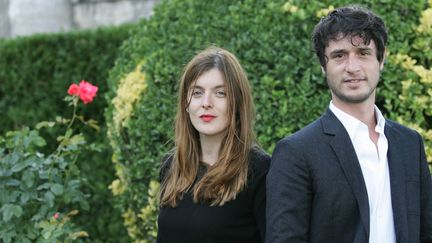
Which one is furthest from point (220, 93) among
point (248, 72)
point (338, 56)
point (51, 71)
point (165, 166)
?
point (51, 71)

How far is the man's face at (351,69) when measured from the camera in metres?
2.62

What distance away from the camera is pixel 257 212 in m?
2.90

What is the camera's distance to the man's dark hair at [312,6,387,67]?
8.69ft

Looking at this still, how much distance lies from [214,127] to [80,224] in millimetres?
3918

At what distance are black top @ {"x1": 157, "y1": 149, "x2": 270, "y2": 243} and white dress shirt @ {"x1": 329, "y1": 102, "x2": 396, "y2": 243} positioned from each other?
1.41ft

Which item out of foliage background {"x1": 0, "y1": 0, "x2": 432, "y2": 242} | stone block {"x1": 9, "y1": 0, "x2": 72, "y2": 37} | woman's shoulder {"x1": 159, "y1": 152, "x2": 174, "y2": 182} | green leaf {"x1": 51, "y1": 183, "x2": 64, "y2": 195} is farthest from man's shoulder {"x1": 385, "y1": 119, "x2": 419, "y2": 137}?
stone block {"x1": 9, "y1": 0, "x2": 72, "y2": 37}

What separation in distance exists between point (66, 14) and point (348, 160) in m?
9.10

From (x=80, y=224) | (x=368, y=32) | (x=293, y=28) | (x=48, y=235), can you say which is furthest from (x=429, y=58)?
(x=80, y=224)

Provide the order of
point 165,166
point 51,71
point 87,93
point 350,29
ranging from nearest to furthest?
point 350,29
point 165,166
point 87,93
point 51,71

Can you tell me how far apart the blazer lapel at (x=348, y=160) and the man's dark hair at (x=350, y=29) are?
0.22 metres

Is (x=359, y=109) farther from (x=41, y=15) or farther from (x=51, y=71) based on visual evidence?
(x=41, y=15)

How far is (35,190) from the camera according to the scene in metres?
4.41

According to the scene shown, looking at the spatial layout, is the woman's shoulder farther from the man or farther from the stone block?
the stone block

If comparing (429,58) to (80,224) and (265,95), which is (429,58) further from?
(80,224)
